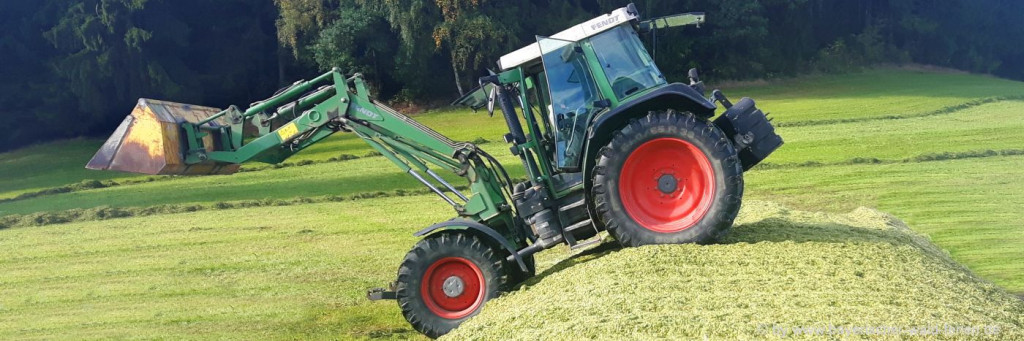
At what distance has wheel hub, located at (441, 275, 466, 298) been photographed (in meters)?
9.77

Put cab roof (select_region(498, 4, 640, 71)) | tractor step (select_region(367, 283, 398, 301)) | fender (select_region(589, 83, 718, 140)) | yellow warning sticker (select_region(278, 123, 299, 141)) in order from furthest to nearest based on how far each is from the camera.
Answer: yellow warning sticker (select_region(278, 123, 299, 141)) < tractor step (select_region(367, 283, 398, 301)) < cab roof (select_region(498, 4, 640, 71)) < fender (select_region(589, 83, 718, 140))

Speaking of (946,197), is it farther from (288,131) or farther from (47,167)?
(47,167)

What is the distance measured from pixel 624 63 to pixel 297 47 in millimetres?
32389

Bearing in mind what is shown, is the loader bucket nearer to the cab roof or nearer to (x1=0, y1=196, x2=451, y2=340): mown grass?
(x1=0, y1=196, x2=451, y2=340): mown grass

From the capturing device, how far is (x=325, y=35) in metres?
39.6

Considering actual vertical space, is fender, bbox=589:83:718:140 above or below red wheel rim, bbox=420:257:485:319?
above

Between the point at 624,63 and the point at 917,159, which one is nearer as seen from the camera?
the point at 624,63

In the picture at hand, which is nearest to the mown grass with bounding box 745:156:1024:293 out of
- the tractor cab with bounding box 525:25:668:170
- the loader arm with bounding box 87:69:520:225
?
the tractor cab with bounding box 525:25:668:170

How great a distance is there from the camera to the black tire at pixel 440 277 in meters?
9.70

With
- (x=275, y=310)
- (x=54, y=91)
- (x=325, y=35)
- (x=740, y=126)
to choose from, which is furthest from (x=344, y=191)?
(x=54, y=91)

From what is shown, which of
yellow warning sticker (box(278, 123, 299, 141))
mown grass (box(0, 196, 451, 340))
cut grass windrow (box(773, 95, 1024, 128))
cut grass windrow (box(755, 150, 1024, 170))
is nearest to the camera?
yellow warning sticker (box(278, 123, 299, 141))

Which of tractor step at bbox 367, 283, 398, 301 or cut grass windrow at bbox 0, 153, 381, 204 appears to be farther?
cut grass windrow at bbox 0, 153, 381, 204

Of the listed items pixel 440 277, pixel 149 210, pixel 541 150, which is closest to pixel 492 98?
pixel 541 150

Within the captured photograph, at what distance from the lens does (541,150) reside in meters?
10.2
